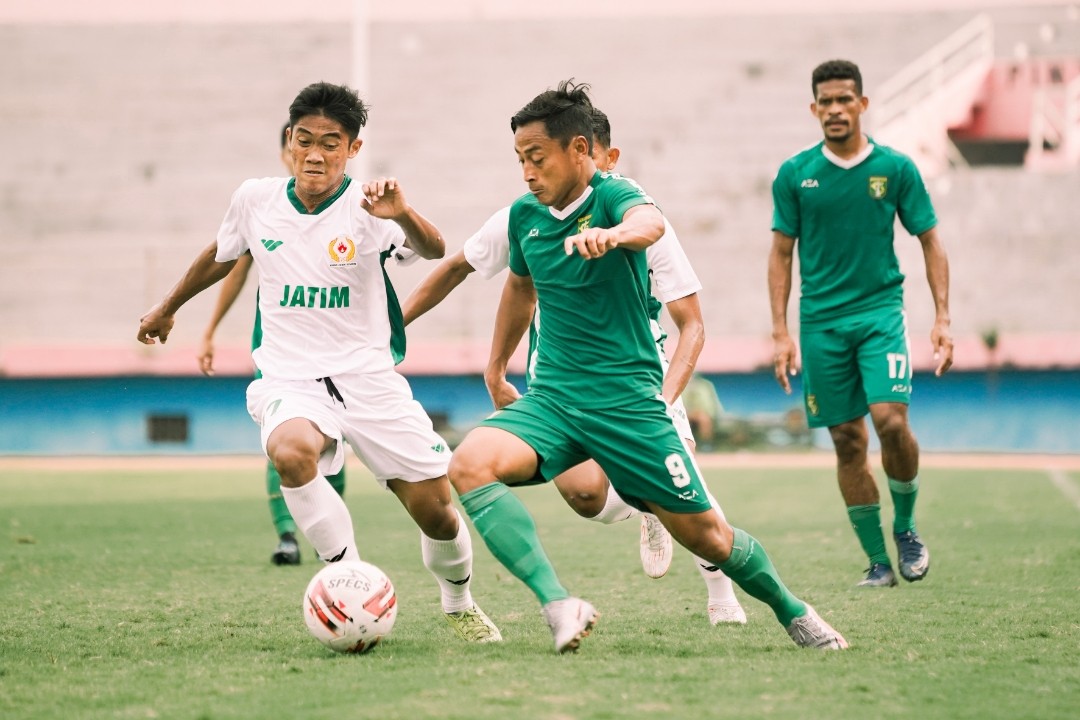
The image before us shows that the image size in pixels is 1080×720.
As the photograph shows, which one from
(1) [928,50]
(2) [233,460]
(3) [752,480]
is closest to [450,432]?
(2) [233,460]

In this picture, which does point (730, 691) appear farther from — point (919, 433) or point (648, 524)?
point (919, 433)

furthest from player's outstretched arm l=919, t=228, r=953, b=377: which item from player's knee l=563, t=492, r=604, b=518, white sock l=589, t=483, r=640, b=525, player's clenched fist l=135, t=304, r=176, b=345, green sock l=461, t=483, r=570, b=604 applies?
player's clenched fist l=135, t=304, r=176, b=345

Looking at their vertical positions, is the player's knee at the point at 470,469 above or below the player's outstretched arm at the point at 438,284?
below

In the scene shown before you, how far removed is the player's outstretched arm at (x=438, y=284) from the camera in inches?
226

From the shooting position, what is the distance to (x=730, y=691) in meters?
4.19

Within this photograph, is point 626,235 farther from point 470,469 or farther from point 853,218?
point 853,218

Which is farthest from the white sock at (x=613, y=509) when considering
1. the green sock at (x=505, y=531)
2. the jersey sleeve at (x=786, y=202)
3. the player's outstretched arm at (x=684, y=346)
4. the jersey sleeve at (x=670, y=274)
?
the jersey sleeve at (x=786, y=202)

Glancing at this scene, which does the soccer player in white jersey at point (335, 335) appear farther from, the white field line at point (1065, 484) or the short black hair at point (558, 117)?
the white field line at point (1065, 484)

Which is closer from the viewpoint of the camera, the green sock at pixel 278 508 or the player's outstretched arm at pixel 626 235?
the player's outstretched arm at pixel 626 235

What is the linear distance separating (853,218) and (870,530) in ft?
5.29

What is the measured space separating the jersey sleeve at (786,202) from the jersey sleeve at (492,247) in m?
2.27

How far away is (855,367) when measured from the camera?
7.34 meters

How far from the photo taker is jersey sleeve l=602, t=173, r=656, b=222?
16.0 feet

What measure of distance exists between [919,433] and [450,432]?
8761 millimetres
